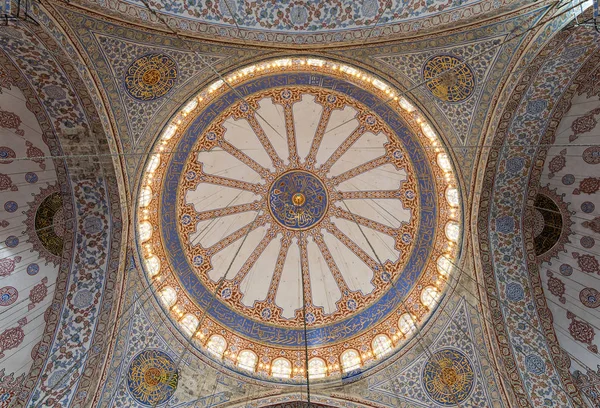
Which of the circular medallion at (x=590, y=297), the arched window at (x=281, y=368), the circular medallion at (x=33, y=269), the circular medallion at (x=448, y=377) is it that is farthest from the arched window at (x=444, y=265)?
the circular medallion at (x=33, y=269)

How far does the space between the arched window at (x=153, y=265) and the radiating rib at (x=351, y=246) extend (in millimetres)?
3991

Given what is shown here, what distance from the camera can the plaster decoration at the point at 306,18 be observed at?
5945mm

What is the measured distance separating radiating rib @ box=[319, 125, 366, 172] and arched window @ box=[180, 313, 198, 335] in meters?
4.46

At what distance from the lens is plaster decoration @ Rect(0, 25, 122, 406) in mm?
6023

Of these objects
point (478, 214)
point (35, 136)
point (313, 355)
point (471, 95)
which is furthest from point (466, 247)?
point (35, 136)

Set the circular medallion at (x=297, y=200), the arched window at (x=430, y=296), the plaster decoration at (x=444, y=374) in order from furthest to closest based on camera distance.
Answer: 1. the circular medallion at (x=297, y=200)
2. the arched window at (x=430, y=296)
3. the plaster decoration at (x=444, y=374)

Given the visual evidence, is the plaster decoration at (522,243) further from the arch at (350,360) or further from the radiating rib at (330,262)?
the radiating rib at (330,262)

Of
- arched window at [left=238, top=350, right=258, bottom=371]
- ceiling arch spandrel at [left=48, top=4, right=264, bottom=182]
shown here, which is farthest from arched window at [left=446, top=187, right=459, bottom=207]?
arched window at [left=238, top=350, right=258, bottom=371]

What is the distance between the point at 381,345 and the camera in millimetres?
8477

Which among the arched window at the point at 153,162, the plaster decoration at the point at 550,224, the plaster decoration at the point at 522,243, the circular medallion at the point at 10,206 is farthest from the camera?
the arched window at the point at 153,162

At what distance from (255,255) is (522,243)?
5.71 metres

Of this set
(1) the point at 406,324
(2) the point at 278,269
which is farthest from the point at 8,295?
(1) the point at 406,324

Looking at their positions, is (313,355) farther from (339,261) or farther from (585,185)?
(585,185)

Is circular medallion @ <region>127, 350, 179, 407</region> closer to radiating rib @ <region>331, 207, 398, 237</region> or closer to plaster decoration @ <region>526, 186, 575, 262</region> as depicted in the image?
radiating rib @ <region>331, 207, 398, 237</region>
